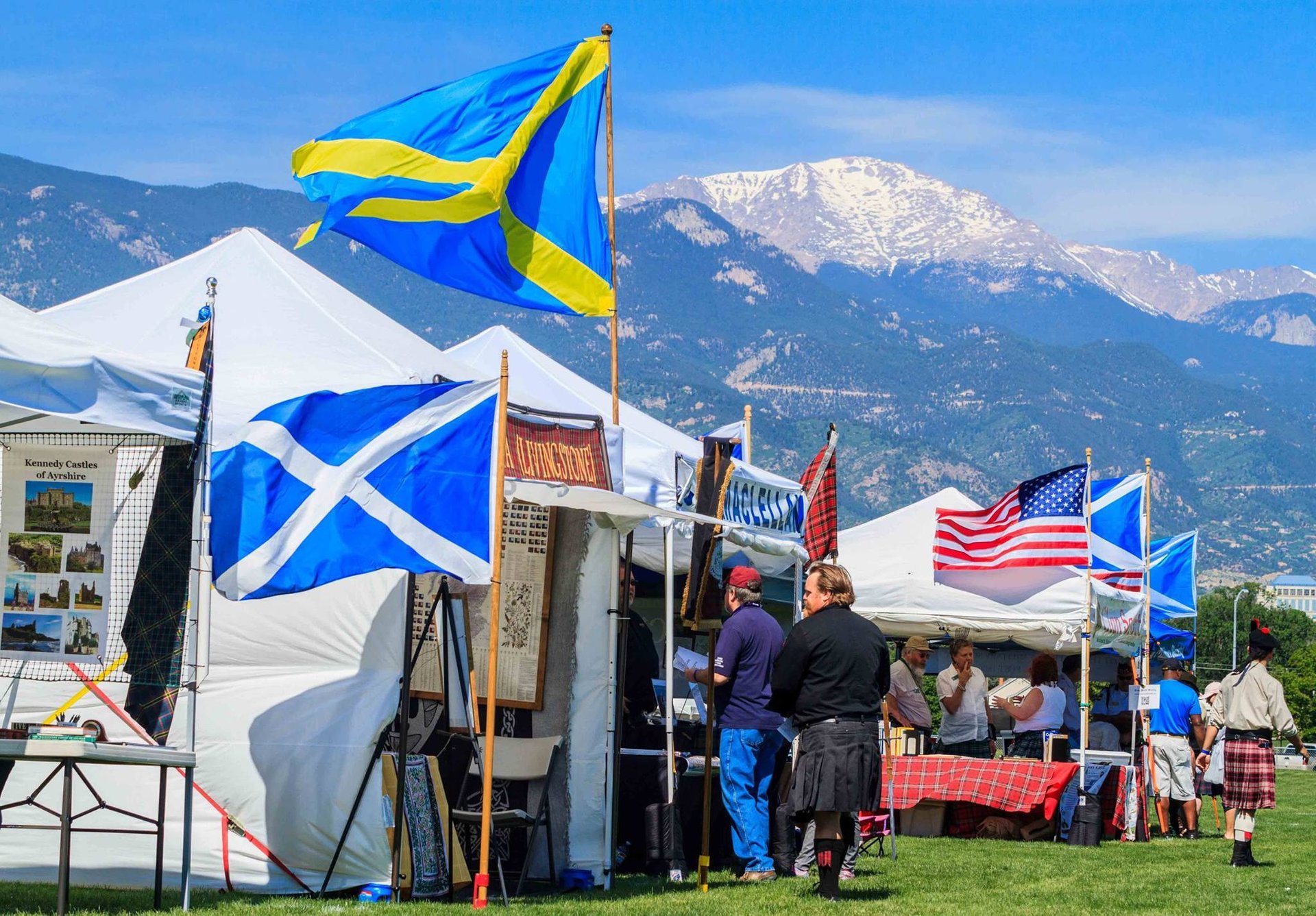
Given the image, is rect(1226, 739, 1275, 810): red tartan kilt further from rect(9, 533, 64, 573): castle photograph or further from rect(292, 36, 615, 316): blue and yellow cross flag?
rect(9, 533, 64, 573): castle photograph

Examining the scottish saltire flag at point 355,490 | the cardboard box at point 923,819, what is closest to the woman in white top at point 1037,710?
the cardboard box at point 923,819

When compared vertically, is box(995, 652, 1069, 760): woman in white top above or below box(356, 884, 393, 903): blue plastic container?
above

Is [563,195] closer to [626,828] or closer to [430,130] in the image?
[430,130]

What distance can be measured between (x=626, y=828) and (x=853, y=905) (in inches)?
92.8

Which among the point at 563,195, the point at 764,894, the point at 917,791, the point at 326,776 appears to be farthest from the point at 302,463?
the point at 917,791

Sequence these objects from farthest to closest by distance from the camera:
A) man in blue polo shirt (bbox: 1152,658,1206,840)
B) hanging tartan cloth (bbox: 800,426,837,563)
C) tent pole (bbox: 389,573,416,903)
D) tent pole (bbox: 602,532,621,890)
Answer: man in blue polo shirt (bbox: 1152,658,1206,840) < hanging tartan cloth (bbox: 800,426,837,563) < tent pole (bbox: 602,532,621,890) < tent pole (bbox: 389,573,416,903)

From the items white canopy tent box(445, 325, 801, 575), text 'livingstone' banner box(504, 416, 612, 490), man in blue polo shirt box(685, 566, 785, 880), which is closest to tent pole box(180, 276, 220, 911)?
text 'livingstone' banner box(504, 416, 612, 490)

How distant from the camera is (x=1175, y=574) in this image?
23516mm

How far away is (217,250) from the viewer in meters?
12.0

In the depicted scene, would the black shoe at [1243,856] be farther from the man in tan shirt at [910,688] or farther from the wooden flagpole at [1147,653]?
the wooden flagpole at [1147,653]

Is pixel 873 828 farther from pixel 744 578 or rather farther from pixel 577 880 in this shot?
pixel 577 880

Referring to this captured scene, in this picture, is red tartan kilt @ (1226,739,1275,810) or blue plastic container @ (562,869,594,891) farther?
Result: red tartan kilt @ (1226,739,1275,810)

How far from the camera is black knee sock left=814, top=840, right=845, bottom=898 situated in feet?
28.9

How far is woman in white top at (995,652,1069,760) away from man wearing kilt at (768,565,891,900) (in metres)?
7.13
